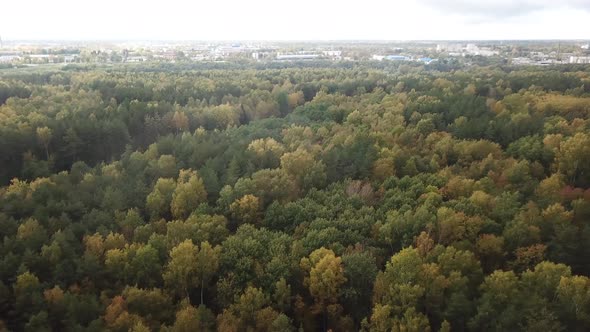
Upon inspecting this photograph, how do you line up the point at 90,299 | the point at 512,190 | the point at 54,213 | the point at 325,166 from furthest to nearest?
the point at 325,166, the point at 512,190, the point at 54,213, the point at 90,299

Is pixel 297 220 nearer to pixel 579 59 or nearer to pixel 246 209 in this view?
pixel 246 209

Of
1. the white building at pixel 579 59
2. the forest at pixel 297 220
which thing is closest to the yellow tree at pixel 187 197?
the forest at pixel 297 220

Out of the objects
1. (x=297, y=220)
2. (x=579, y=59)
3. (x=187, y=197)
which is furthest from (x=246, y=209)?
(x=579, y=59)

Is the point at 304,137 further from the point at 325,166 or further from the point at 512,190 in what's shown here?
the point at 512,190

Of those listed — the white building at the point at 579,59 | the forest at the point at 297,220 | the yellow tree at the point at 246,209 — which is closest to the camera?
the forest at the point at 297,220

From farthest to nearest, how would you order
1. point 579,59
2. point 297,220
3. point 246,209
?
point 579,59 < point 246,209 < point 297,220

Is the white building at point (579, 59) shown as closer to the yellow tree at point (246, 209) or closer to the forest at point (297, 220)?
the forest at point (297, 220)

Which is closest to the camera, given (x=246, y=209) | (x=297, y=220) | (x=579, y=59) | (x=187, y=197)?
(x=297, y=220)

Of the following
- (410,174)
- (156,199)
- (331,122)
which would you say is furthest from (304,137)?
(156,199)
